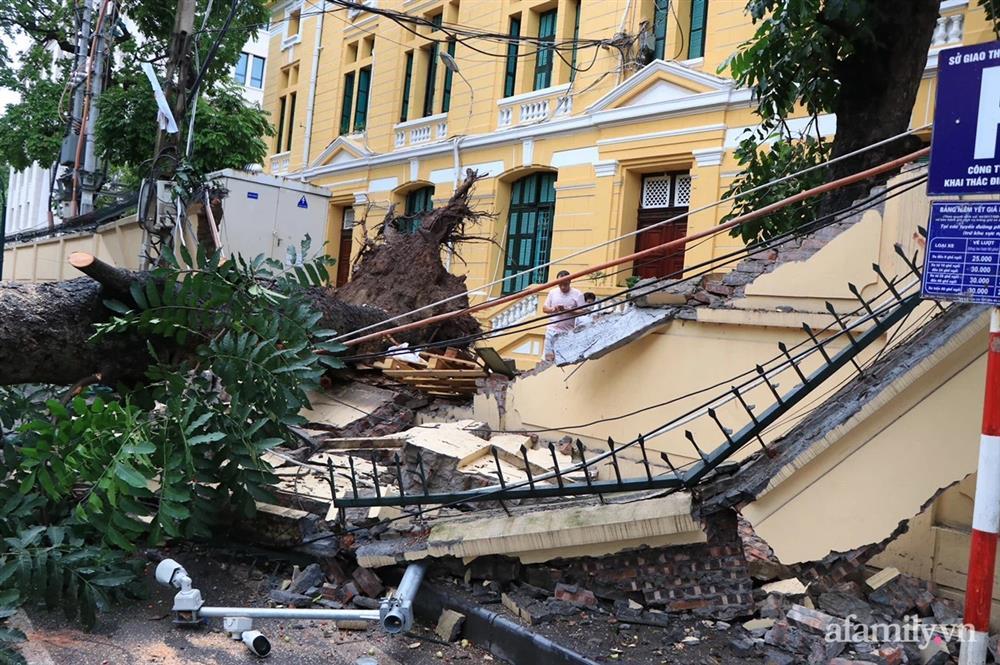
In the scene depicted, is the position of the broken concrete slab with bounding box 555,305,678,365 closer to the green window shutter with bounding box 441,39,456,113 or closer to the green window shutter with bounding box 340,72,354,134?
the green window shutter with bounding box 441,39,456,113

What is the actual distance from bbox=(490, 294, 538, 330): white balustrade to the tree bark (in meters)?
7.14

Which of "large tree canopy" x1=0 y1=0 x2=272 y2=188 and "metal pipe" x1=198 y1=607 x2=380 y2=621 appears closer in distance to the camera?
"metal pipe" x1=198 y1=607 x2=380 y2=621

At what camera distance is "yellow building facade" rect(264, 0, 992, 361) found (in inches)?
479

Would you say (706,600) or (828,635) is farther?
Result: (706,600)

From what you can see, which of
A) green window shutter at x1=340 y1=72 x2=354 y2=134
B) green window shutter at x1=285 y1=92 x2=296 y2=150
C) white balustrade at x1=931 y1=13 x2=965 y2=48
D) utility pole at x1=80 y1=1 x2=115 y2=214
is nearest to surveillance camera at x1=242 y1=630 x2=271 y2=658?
white balustrade at x1=931 y1=13 x2=965 y2=48

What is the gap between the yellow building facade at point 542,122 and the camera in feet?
39.9

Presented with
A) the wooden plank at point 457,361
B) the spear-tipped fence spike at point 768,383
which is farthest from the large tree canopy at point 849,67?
the wooden plank at point 457,361

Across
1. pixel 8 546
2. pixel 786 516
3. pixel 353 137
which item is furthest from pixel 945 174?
pixel 353 137

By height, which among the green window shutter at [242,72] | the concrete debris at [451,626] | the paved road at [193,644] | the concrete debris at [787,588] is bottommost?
the paved road at [193,644]

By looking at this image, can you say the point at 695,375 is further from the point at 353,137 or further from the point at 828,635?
the point at 353,137

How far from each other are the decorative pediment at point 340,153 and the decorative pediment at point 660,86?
Result: 26.2 feet

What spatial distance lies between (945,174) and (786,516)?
186 cm

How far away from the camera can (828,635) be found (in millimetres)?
3918

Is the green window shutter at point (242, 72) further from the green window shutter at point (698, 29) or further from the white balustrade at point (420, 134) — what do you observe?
the green window shutter at point (698, 29)
